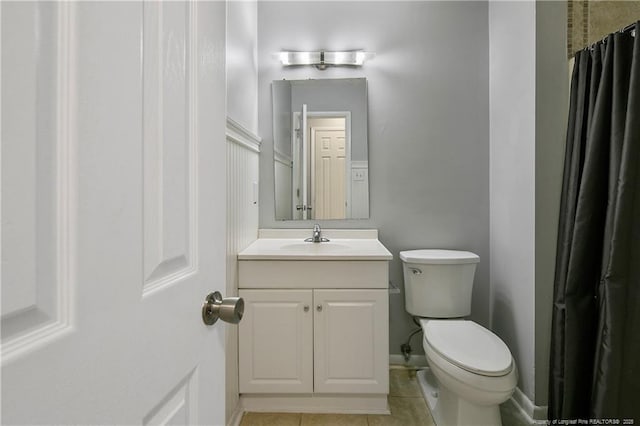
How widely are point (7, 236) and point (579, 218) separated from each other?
168 cm

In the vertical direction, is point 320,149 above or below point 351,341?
above

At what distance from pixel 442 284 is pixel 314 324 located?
78 cm

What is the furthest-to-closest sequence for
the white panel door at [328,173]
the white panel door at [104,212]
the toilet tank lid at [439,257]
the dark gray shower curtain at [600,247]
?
1. the white panel door at [328,173]
2. the toilet tank lid at [439,257]
3. the dark gray shower curtain at [600,247]
4. the white panel door at [104,212]

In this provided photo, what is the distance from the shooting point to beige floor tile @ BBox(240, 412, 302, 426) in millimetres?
1741

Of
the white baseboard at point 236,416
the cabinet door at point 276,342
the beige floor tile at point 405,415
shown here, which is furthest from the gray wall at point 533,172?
the white baseboard at point 236,416

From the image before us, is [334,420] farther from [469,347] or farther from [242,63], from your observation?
[242,63]

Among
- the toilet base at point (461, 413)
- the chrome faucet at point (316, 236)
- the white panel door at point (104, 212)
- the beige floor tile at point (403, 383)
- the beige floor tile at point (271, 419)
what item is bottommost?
the beige floor tile at point (271, 419)

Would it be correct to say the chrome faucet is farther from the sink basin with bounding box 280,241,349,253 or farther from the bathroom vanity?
the bathroom vanity

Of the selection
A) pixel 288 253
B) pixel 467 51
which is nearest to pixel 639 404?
pixel 288 253

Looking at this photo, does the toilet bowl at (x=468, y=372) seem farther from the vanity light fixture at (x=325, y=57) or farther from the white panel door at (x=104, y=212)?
the vanity light fixture at (x=325, y=57)

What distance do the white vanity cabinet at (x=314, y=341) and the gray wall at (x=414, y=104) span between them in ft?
2.02

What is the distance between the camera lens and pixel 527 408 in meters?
1.71

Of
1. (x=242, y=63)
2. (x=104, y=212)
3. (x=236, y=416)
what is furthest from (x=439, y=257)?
(x=104, y=212)

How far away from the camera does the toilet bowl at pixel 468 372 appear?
140 cm
